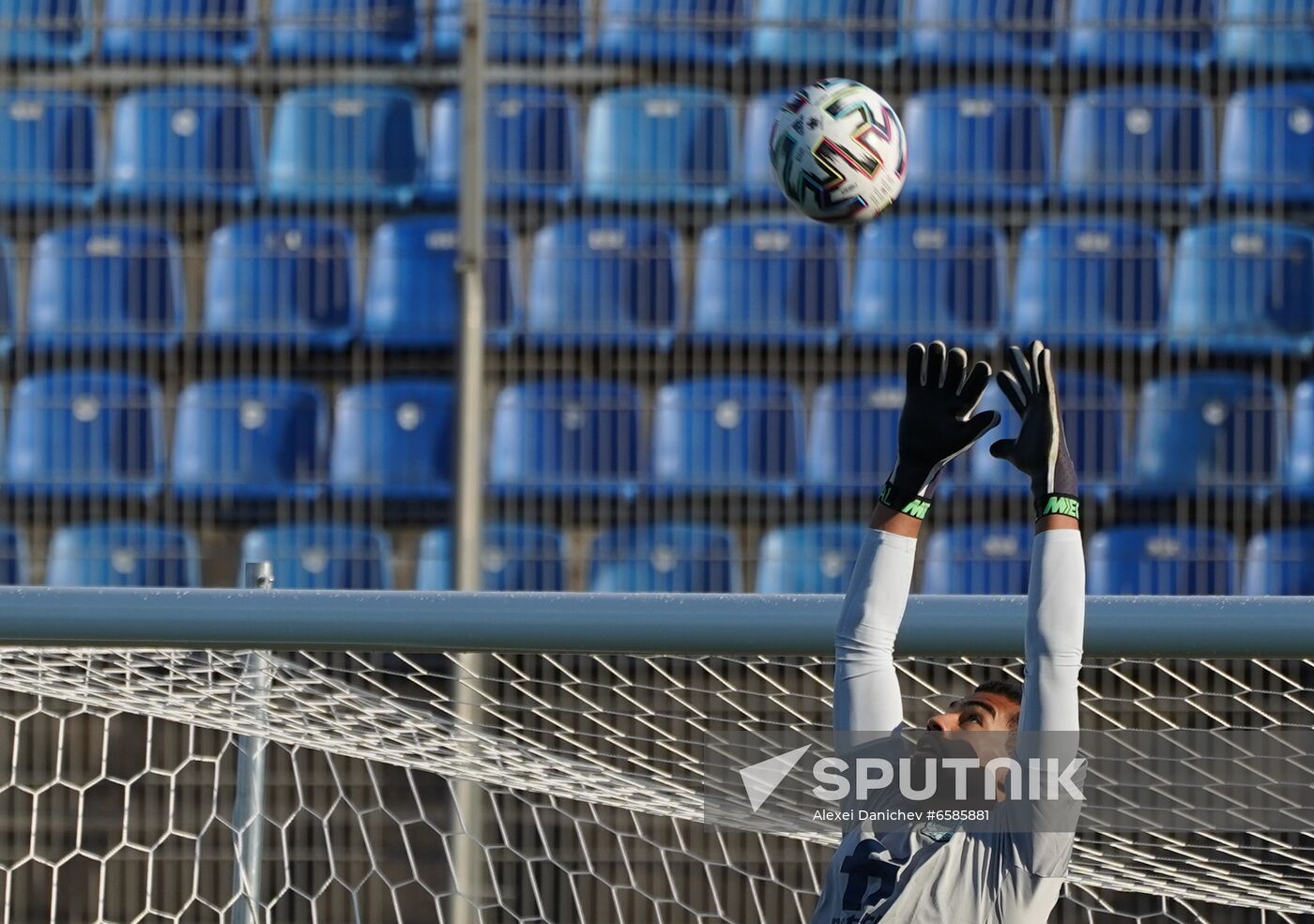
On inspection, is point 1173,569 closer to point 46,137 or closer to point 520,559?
point 520,559

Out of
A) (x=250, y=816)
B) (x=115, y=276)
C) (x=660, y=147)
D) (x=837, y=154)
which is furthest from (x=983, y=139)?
(x=250, y=816)

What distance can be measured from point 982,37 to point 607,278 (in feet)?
6.02

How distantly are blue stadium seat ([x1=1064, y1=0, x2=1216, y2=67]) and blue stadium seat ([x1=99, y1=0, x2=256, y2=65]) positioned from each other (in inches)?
129

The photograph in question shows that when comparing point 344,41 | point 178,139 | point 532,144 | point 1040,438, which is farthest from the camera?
point 344,41

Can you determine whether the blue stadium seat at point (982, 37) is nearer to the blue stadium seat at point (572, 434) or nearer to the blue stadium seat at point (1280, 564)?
the blue stadium seat at point (572, 434)

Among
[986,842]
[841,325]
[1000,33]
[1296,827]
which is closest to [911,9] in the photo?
[1000,33]

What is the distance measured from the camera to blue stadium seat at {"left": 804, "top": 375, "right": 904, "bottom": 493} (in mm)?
6426

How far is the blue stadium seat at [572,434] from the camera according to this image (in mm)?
6465

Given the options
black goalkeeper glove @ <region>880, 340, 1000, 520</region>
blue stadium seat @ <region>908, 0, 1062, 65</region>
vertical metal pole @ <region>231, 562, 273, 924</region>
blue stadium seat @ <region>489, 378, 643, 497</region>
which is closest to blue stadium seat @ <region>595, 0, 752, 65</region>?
blue stadium seat @ <region>908, 0, 1062, 65</region>

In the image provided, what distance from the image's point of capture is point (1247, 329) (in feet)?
22.1

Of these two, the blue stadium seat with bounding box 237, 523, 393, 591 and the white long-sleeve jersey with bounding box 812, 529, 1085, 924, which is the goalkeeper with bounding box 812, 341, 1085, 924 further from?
the blue stadium seat with bounding box 237, 523, 393, 591

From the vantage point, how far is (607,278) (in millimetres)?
6746

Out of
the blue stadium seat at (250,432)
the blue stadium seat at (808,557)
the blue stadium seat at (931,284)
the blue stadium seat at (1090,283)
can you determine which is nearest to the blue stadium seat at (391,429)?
the blue stadium seat at (250,432)

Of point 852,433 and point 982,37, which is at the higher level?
point 982,37
